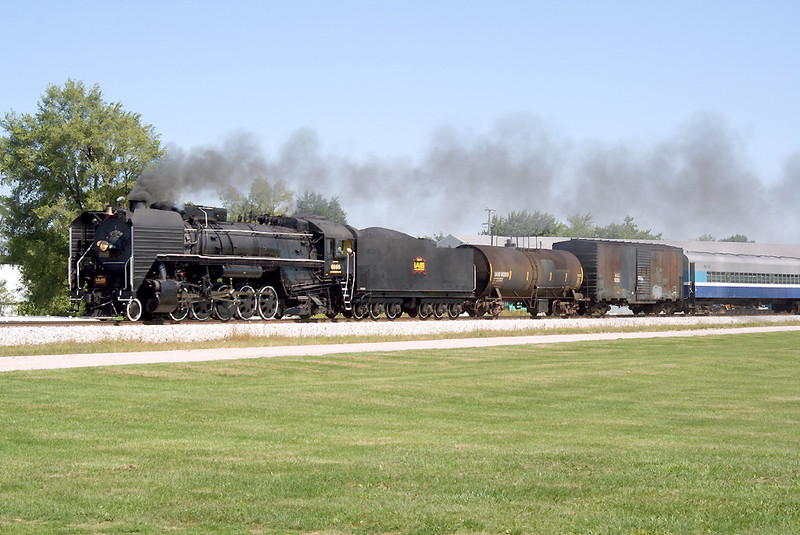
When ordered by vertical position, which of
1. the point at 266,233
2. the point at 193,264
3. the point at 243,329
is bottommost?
the point at 243,329

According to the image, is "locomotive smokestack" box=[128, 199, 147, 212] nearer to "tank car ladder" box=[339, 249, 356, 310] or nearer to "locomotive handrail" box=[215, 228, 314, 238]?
"locomotive handrail" box=[215, 228, 314, 238]

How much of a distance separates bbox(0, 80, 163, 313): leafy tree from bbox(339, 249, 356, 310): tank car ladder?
25.5m

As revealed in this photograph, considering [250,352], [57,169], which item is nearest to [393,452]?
[250,352]

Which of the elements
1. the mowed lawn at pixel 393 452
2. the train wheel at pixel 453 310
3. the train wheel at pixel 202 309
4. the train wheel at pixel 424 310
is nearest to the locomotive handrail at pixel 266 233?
the train wheel at pixel 202 309

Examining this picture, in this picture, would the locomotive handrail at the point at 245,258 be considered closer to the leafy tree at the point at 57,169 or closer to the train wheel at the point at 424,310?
the train wheel at the point at 424,310

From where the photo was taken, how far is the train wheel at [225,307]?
31.8 meters

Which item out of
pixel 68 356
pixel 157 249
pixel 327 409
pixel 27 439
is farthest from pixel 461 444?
pixel 157 249

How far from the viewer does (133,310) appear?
29.6m

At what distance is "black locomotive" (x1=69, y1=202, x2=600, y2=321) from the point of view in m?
29.8

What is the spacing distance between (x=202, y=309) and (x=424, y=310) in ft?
40.6

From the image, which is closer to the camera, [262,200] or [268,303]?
[268,303]

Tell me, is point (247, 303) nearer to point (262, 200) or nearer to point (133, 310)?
point (133, 310)

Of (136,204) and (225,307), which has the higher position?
(136,204)

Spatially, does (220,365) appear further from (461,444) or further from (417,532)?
(417,532)
